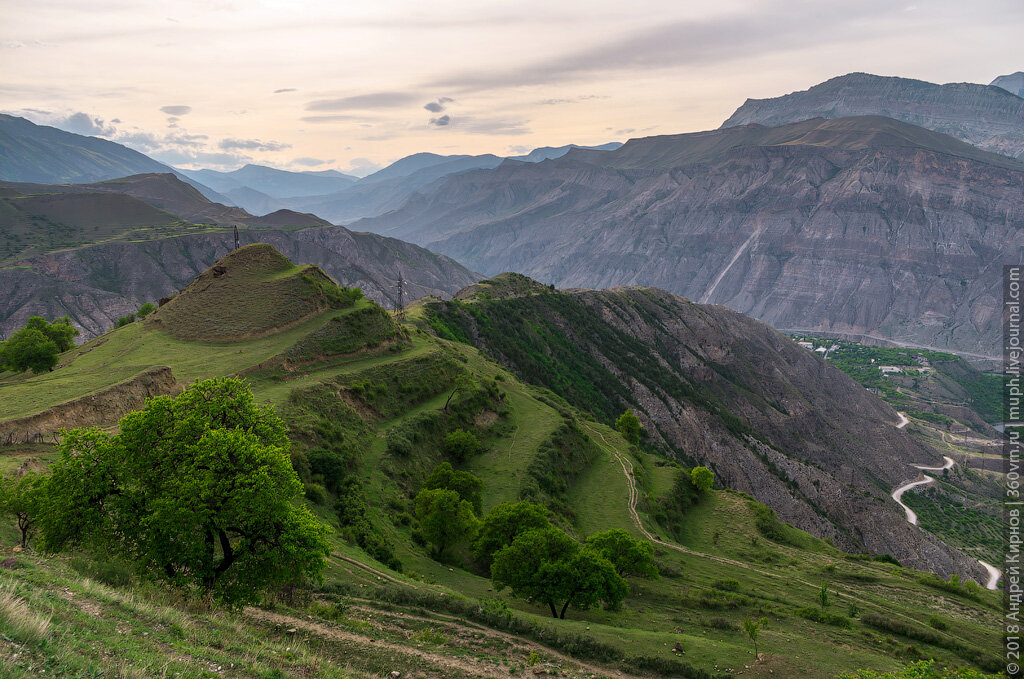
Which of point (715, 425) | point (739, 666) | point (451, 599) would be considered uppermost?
point (451, 599)

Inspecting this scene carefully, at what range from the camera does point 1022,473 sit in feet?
540

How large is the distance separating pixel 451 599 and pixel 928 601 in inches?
1735

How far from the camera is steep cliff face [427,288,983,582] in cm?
10319

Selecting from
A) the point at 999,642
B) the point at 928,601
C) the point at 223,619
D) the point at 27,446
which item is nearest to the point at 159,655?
the point at 223,619

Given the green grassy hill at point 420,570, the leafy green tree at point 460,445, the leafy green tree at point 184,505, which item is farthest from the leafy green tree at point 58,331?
the leafy green tree at point 184,505

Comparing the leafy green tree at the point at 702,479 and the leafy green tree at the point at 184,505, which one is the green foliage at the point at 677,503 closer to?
the leafy green tree at the point at 702,479

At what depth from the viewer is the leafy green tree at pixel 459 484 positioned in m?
45.3

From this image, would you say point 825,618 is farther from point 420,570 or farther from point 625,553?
point 420,570

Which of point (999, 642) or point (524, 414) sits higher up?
point (524, 414)

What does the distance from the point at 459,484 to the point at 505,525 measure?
7.76 m

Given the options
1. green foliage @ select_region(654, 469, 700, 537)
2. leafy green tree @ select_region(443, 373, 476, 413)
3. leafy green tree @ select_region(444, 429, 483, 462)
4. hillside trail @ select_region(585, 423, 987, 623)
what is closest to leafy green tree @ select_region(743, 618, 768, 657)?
hillside trail @ select_region(585, 423, 987, 623)

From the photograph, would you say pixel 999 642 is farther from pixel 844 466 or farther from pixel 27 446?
pixel 844 466

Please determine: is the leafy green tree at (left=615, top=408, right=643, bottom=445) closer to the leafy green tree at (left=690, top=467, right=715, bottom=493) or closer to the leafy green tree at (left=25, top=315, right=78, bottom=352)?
the leafy green tree at (left=690, top=467, right=715, bottom=493)

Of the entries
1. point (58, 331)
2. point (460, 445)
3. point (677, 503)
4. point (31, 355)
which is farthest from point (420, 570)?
point (58, 331)
